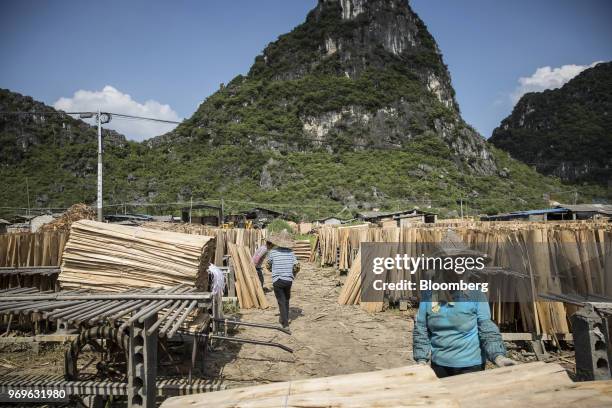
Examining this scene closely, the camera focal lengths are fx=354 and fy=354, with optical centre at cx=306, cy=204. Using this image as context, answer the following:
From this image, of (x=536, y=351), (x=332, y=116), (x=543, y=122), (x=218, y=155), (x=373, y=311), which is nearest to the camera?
(x=536, y=351)

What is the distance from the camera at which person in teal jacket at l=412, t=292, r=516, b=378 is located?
273 cm

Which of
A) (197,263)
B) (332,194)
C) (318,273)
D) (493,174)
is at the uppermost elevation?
(493,174)

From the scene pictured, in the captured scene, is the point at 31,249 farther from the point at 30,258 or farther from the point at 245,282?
the point at 245,282

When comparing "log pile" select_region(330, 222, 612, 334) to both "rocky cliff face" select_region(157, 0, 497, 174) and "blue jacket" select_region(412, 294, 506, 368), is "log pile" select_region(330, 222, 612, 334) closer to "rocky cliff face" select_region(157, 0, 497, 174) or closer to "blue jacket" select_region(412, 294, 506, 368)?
"blue jacket" select_region(412, 294, 506, 368)

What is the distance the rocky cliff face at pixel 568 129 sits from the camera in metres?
89.6

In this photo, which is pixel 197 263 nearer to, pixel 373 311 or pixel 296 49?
pixel 373 311

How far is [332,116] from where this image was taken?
295 feet

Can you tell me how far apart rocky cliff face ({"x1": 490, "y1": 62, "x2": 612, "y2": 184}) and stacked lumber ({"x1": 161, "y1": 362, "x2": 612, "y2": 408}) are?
105205 mm

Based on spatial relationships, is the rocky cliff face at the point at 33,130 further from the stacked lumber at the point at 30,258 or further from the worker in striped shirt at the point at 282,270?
the worker in striped shirt at the point at 282,270

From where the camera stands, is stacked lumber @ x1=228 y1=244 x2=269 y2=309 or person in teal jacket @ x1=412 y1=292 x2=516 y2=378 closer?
person in teal jacket @ x1=412 y1=292 x2=516 y2=378

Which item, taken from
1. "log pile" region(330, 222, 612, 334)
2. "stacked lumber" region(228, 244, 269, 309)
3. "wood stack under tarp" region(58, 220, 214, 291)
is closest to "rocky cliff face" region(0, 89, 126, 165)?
"stacked lumber" region(228, 244, 269, 309)

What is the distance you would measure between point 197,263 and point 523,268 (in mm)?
5167

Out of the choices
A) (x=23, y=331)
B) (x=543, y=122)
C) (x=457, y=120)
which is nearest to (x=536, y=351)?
(x=23, y=331)

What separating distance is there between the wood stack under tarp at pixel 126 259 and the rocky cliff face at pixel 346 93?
64479 millimetres
